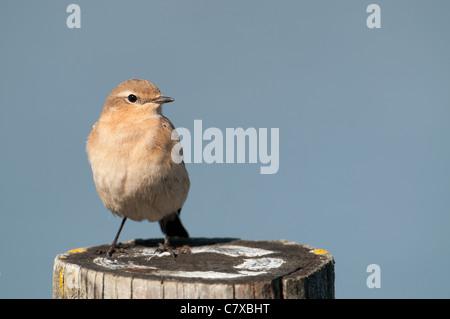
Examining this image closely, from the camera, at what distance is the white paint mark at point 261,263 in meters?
5.48

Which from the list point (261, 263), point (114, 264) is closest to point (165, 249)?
point (114, 264)

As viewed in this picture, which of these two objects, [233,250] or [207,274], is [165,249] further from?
[207,274]

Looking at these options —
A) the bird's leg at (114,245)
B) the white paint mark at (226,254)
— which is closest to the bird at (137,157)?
the bird's leg at (114,245)

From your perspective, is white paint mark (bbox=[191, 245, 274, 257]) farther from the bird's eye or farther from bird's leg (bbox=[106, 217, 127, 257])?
the bird's eye

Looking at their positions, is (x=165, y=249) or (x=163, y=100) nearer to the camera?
(x=165, y=249)

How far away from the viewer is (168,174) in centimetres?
661

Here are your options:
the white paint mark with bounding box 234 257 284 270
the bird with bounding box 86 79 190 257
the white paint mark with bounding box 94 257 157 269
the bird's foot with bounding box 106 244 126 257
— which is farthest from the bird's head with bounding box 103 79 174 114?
the white paint mark with bounding box 234 257 284 270

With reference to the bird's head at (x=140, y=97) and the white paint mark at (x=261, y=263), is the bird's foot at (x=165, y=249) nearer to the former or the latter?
the white paint mark at (x=261, y=263)

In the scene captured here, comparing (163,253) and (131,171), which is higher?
(131,171)

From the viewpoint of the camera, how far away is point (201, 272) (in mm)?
5270

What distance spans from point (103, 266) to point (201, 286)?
126cm

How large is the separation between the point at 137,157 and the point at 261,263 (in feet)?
6.20
